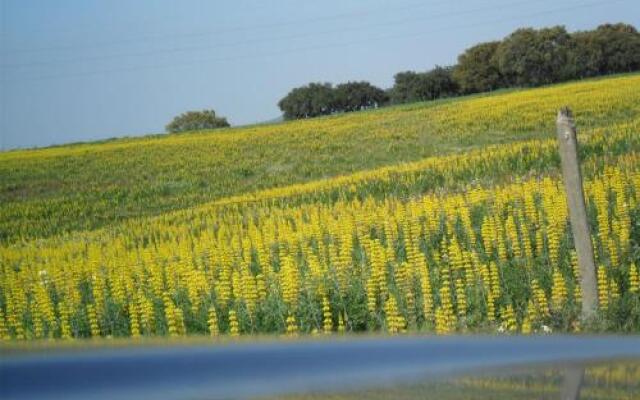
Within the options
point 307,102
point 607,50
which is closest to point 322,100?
point 307,102

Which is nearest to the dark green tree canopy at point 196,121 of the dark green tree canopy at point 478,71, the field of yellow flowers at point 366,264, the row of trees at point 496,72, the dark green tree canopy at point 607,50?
the row of trees at point 496,72

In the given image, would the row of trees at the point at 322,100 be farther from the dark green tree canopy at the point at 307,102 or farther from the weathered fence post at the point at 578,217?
the weathered fence post at the point at 578,217

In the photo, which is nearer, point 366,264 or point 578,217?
point 578,217

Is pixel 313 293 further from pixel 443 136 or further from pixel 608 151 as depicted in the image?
pixel 443 136

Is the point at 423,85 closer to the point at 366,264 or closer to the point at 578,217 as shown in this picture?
the point at 366,264

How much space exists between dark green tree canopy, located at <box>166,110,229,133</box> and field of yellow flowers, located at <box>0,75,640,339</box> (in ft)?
115

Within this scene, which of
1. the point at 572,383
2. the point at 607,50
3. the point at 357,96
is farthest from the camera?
the point at 607,50

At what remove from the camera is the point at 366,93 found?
52125 millimetres

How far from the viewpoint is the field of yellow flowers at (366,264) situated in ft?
24.1

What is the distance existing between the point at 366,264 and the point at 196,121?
155 feet

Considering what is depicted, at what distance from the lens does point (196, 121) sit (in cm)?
5562

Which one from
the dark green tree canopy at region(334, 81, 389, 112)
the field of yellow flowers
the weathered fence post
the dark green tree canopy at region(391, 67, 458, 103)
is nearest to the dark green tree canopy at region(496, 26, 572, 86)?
the dark green tree canopy at region(391, 67, 458, 103)

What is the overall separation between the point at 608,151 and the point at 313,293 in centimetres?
1104

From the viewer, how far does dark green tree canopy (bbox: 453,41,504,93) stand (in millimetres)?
54688
